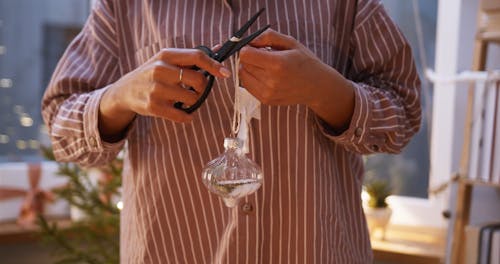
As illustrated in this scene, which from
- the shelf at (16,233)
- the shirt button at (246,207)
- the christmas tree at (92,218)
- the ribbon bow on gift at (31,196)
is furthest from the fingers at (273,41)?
the ribbon bow on gift at (31,196)

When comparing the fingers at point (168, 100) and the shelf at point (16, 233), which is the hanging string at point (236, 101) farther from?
the shelf at point (16, 233)

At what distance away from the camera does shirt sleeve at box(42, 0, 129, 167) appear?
0.69 metres

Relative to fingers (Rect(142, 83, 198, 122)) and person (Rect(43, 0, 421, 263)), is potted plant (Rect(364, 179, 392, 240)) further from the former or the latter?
fingers (Rect(142, 83, 198, 122))

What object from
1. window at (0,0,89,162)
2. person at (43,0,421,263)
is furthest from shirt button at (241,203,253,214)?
window at (0,0,89,162)

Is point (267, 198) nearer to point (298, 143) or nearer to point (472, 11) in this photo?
point (298, 143)

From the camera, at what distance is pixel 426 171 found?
5.92 feet

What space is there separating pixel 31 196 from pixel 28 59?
522 millimetres

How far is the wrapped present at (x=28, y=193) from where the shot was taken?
1864mm

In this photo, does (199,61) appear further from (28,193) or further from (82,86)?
(28,193)

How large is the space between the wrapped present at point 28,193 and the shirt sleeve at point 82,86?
119 centimetres

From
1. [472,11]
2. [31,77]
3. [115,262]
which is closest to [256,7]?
[115,262]

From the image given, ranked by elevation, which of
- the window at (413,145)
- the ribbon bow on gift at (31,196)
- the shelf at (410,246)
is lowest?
the shelf at (410,246)

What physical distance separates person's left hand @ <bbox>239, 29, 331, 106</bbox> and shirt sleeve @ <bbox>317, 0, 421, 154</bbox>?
12 centimetres

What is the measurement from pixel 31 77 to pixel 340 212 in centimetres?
168
